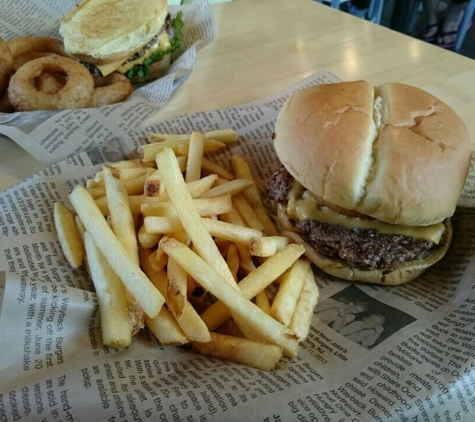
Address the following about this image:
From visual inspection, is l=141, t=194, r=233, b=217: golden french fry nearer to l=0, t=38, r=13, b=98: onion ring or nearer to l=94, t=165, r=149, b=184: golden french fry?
l=94, t=165, r=149, b=184: golden french fry

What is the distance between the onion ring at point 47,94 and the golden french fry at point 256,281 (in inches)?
51.7

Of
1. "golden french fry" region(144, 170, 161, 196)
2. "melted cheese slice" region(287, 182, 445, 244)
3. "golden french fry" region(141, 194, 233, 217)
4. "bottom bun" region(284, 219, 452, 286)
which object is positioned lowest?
"bottom bun" region(284, 219, 452, 286)

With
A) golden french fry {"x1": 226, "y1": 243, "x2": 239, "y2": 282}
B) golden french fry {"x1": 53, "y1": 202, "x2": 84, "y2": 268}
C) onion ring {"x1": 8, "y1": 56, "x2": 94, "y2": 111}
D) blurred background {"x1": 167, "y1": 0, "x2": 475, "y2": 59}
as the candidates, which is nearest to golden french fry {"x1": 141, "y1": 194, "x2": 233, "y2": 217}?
golden french fry {"x1": 226, "y1": 243, "x2": 239, "y2": 282}

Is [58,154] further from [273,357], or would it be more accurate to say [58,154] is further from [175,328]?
[273,357]

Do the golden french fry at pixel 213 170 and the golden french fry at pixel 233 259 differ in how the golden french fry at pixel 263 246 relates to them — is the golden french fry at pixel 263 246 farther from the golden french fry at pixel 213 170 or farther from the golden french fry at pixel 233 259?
the golden french fry at pixel 213 170

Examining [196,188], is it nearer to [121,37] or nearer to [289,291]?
[289,291]

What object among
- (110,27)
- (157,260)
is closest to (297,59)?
(110,27)

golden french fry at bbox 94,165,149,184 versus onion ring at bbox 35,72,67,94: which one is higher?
onion ring at bbox 35,72,67,94

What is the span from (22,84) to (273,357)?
5.72ft

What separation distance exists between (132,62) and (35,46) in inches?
22.1

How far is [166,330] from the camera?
1.32 metres

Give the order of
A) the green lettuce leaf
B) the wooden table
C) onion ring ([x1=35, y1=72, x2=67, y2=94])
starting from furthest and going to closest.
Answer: the green lettuce leaf, the wooden table, onion ring ([x1=35, y1=72, x2=67, y2=94])

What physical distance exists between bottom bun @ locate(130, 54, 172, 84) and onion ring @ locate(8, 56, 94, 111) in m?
0.39

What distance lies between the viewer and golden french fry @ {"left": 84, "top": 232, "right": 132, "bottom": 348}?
1285mm
